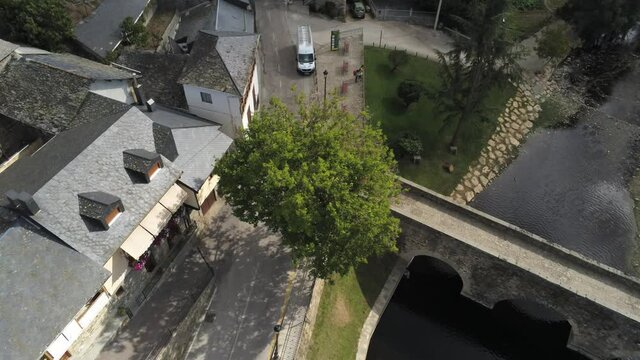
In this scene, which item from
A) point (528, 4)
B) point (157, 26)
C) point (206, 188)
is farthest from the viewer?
point (528, 4)

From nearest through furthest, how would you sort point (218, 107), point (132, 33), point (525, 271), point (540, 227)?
point (525, 271) → point (218, 107) → point (540, 227) → point (132, 33)

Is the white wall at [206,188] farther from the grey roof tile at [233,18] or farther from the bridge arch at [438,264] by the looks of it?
the grey roof tile at [233,18]

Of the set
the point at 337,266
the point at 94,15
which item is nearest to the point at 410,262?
the point at 337,266

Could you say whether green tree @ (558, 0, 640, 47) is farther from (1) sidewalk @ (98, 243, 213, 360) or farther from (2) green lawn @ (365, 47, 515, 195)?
(1) sidewalk @ (98, 243, 213, 360)

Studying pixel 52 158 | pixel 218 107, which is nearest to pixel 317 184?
pixel 218 107

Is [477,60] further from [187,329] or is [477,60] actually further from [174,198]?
[187,329]

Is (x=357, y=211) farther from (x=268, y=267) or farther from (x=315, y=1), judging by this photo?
(x=315, y=1)

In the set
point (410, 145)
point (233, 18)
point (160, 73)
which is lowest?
point (410, 145)
